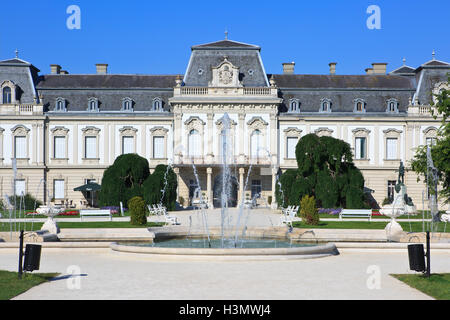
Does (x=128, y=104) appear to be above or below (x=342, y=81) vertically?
below

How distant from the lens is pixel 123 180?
3569 cm

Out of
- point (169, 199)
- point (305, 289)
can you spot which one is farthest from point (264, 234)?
point (169, 199)

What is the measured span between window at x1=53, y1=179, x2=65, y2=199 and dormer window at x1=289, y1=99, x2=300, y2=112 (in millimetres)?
17120

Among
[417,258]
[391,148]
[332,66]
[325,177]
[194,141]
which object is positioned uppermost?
[332,66]

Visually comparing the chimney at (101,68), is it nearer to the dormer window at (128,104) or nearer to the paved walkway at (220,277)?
the dormer window at (128,104)

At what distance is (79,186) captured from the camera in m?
41.7

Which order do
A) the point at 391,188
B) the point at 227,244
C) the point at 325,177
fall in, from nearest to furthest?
1. the point at 227,244
2. the point at 325,177
3. the point at 391,188

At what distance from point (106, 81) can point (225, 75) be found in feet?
30.4

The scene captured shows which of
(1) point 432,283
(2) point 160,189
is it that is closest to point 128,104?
(2) point 160,189

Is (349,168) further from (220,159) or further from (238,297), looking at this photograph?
(238,297)

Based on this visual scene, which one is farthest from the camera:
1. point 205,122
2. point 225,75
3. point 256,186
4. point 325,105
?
point 325,105

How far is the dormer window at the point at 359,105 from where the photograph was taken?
141 feet

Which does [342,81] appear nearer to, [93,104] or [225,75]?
[225,75]

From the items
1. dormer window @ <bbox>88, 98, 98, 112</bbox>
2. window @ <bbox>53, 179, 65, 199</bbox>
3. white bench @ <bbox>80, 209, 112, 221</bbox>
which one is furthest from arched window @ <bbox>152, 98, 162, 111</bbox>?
white bench @ <bbox>80, 209, 112, 221</bbox>
